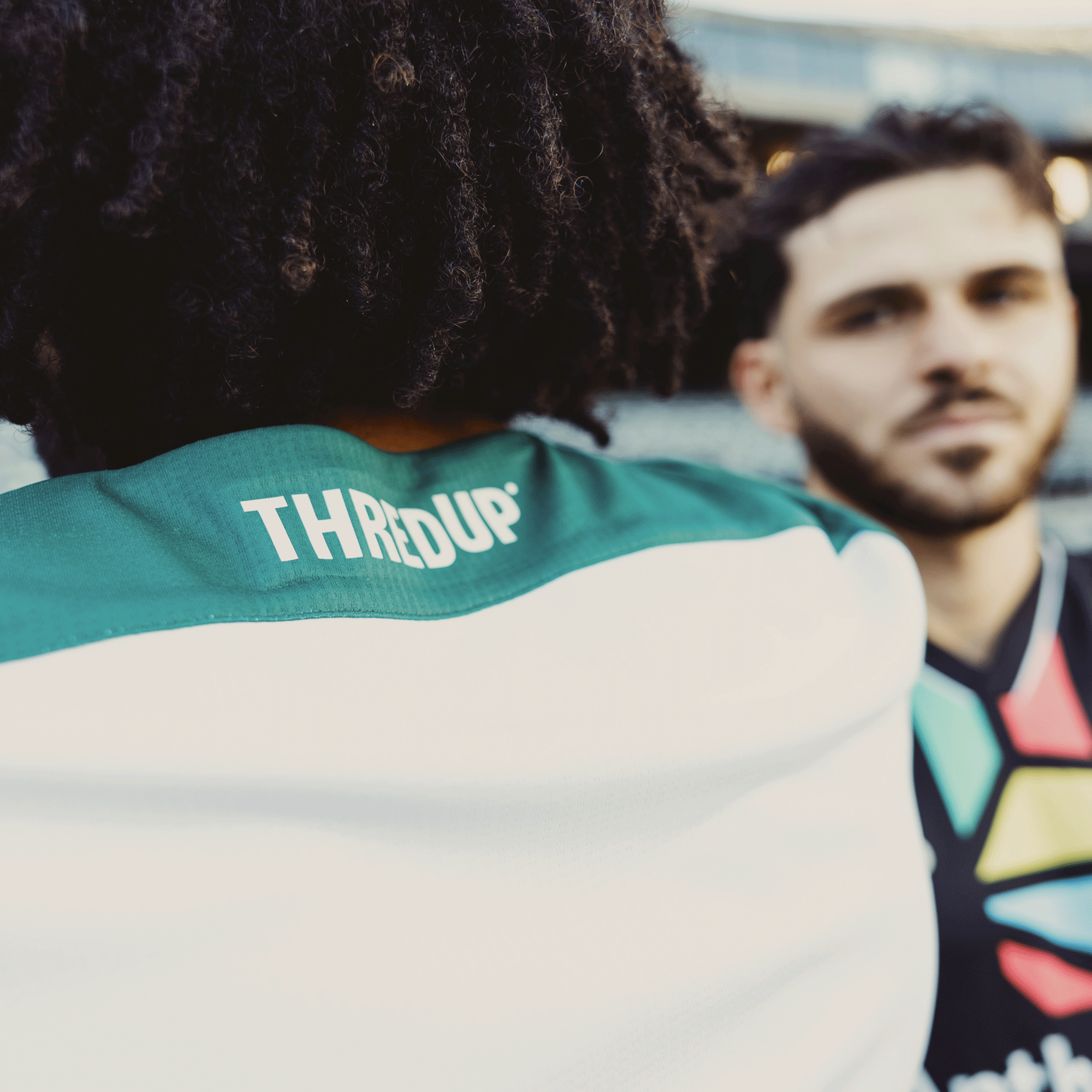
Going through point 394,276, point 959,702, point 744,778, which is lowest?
point 959,702

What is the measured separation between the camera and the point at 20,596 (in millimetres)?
323

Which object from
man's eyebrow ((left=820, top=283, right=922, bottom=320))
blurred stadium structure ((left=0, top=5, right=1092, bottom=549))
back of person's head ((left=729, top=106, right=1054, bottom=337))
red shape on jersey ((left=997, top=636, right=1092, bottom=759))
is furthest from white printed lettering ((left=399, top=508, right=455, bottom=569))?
blurred stadium structure ((left=0, top=5, right=1092, bottom=549))

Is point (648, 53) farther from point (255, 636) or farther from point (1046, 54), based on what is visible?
point (1046, 54)

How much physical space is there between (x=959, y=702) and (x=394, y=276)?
2.90ft

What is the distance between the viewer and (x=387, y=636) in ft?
1.23

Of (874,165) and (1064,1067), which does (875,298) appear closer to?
(874,165)

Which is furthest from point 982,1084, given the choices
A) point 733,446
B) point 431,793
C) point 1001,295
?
point 733,446

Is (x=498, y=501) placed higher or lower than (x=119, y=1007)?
higher

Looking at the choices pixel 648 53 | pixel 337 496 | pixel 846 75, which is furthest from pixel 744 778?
pixel 846 75

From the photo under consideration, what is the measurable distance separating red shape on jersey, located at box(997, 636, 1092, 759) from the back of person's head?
0.68 m

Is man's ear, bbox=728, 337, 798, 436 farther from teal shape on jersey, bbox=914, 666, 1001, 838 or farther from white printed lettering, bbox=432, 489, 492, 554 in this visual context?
white printed lettering, bbox=432, 489, 492, 554

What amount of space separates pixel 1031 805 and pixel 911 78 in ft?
23.5

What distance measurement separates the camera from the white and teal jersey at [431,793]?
1.02 ft

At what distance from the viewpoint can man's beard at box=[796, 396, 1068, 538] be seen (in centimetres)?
113
